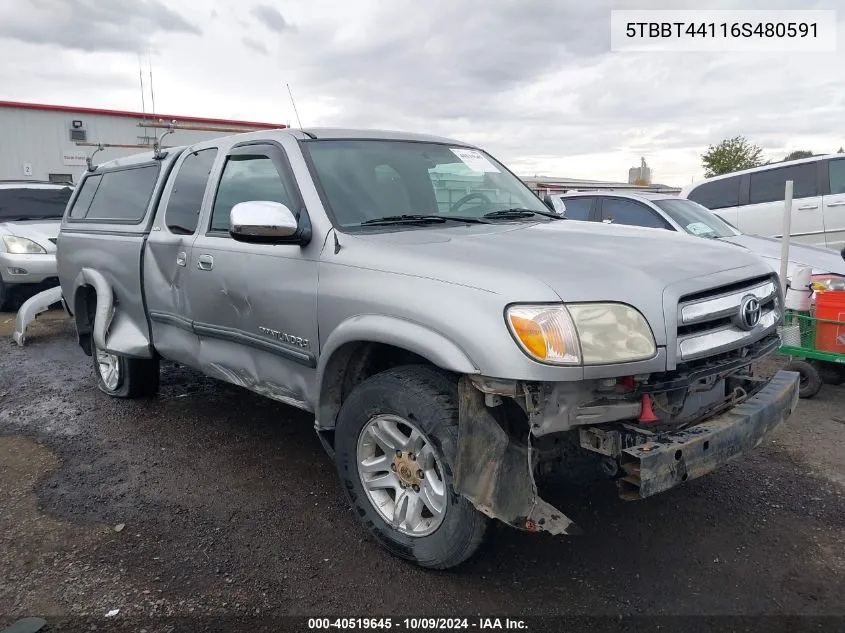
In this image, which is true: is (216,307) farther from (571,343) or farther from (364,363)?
A: (571,343)

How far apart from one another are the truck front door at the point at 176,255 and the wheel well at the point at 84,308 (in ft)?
3.92

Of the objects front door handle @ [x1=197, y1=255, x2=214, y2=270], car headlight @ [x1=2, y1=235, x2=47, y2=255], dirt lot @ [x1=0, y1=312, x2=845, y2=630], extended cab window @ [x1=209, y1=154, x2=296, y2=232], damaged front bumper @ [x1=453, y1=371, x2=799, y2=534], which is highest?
extended cab window @ [x1=209, y1=154, x2=296, y2=232]

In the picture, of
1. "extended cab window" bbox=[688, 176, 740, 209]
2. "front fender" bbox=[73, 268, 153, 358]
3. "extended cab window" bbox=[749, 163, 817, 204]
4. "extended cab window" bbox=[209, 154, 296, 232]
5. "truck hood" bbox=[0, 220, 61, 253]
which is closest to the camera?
"extended cab window" bbox=[209, 154, 296, 232]

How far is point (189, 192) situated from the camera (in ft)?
14.3

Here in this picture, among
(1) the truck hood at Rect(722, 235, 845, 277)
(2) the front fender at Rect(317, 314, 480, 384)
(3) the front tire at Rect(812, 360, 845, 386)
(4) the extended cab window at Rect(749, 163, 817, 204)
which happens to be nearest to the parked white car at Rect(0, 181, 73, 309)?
(2) the front fender at Rect(317, 314, 480, 384)

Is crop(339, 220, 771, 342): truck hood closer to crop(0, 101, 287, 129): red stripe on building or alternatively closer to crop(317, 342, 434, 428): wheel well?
crop(317, 342, 434, 428): wheel well

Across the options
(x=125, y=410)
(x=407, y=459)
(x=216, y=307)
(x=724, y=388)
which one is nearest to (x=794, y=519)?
(x=724, y=388)

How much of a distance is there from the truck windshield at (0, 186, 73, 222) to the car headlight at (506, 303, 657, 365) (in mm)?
9805

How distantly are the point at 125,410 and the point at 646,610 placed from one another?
162 inches

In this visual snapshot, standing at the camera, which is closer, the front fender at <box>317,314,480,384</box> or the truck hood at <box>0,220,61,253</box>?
the front fender at <box>317,314,480,384</box>

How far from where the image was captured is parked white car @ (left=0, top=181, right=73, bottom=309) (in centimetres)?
902

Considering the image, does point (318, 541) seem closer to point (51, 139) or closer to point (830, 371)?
point (830, 371)

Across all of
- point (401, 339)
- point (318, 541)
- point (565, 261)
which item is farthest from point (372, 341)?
point (318, 541)

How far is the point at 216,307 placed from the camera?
390cm
